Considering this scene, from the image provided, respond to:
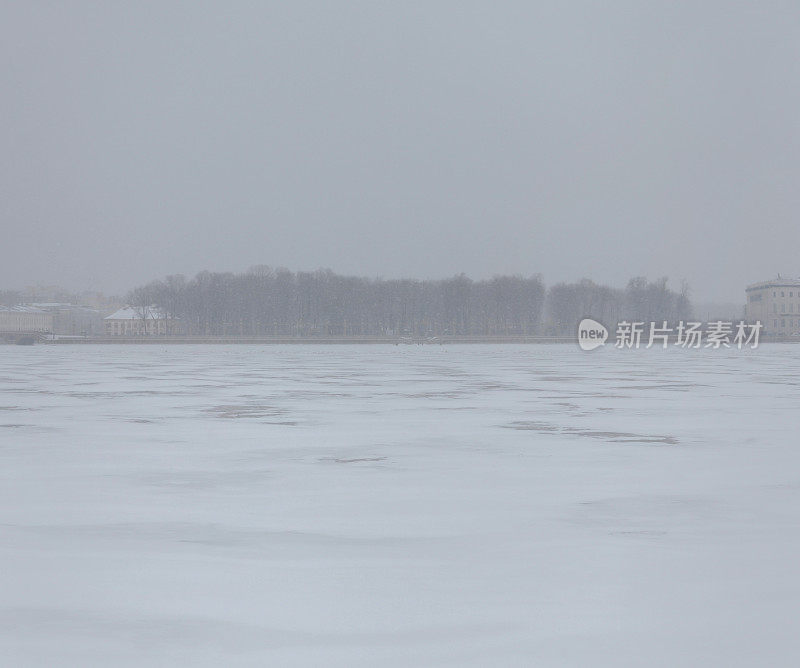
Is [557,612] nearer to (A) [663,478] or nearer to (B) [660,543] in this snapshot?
(B) [660,543]

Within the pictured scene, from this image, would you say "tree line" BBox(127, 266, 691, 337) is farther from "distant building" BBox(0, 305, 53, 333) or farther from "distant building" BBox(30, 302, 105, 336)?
"distant building" BBox(30, 302, 105, 336)

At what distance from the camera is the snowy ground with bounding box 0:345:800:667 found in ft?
13.3

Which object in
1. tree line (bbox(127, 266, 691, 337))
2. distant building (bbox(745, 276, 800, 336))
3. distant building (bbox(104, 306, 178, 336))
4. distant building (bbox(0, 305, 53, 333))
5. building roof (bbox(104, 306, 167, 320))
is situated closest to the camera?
tree line (bbox(127, 266, 691, 337))

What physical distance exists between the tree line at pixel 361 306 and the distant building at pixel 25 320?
41.5 meters

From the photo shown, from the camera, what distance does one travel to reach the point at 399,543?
590 cm

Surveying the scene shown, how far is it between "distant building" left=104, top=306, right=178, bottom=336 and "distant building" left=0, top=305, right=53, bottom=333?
10.8 metres

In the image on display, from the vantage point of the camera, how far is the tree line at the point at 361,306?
10806 cm

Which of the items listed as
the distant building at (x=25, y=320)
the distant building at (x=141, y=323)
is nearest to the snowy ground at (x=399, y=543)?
the distant building at (x=141, y=323)

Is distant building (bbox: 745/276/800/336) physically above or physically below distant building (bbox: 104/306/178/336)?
above

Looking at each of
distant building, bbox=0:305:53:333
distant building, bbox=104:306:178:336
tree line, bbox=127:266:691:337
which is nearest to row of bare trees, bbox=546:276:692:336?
tree line, bbox=127:266:691:337

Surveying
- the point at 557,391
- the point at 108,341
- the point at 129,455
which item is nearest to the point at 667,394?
the point at 557,391

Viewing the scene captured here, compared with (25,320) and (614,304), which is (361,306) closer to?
(614,304)

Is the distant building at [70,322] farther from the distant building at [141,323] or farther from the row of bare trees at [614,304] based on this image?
the row of bare trees at [614,304]

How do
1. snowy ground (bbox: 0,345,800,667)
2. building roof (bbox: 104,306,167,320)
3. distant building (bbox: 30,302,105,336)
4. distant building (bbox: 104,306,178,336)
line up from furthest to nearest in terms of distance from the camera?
distant building (bbox: 30,302,105,336) → building roof (bbox: 104,306,167,320) → distant building (bbox: 104,306,178,336) → snowy ground (bbox: 0,345,800,667)
